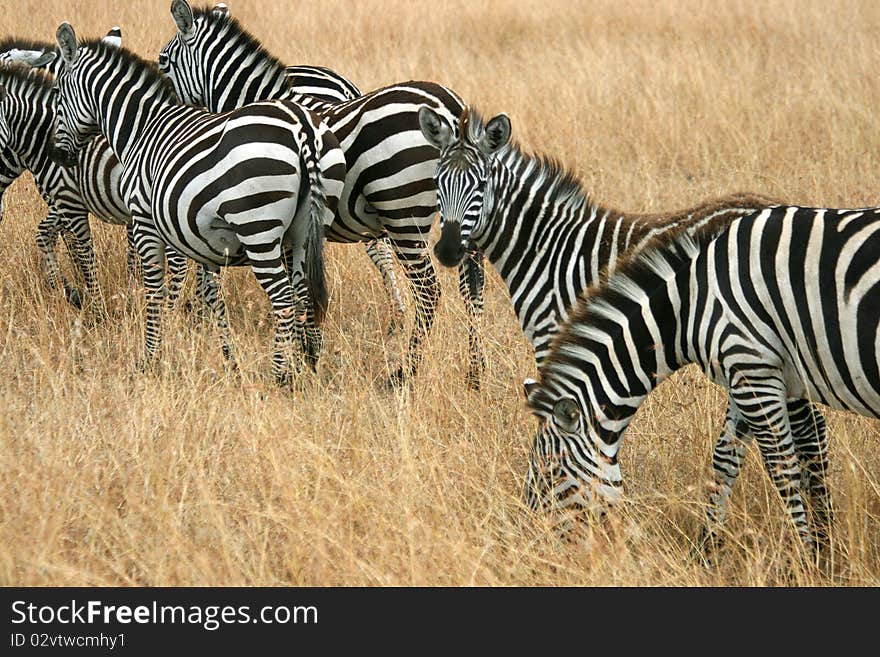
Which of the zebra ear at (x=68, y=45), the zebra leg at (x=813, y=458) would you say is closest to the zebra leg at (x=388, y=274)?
the zebra ear at (x=68, y=45)

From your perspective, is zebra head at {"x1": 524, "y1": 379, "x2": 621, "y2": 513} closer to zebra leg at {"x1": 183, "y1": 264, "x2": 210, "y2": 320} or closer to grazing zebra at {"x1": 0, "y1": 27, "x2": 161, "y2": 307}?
zebra leg at {"x1": 183, "y1": 264, "x2": 210, "y2": 320}

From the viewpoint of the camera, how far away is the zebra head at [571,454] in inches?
153

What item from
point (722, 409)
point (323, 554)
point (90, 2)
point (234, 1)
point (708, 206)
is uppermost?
point (234, 1)

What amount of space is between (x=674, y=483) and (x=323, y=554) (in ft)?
5.62

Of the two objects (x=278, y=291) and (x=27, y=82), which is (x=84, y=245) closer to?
(x=27, y=82)

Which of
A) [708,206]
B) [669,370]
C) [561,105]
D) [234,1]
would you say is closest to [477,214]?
[708,206]

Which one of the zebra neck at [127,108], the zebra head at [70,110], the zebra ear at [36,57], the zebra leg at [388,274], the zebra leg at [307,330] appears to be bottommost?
the zebra leg at [307,330]

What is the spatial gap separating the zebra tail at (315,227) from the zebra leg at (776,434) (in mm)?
2783

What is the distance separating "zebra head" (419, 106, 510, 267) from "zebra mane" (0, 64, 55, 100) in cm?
379

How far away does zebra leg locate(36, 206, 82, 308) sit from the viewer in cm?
756

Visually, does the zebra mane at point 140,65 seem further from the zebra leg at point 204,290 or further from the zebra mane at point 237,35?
the zebra leg at point 204,290

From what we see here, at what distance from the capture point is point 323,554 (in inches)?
147

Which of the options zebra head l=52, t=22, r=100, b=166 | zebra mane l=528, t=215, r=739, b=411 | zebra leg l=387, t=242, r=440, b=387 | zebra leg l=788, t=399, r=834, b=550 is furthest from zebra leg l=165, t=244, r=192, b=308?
zebra leg l=788, t=399, r=834, b=550

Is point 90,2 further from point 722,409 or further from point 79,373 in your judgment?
point 722,409
